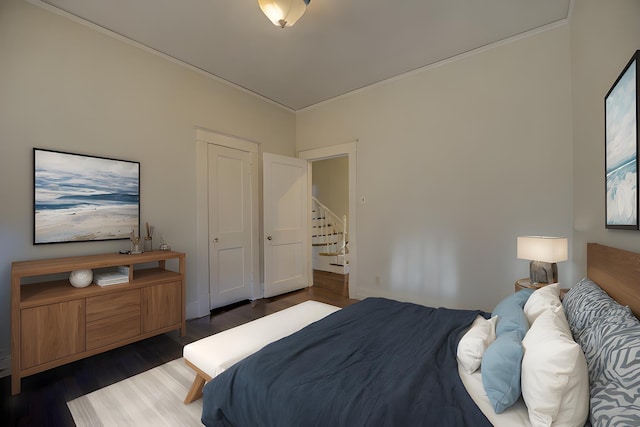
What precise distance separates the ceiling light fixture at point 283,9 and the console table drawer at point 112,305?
8.42 ft

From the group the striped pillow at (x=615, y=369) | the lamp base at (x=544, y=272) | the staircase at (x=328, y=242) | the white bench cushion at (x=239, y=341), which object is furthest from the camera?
the staircase at (x=328, y=242)

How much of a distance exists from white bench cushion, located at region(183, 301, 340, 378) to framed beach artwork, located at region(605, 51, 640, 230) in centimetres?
188

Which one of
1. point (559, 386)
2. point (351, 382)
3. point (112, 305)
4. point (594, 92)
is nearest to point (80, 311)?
point (112, 305)

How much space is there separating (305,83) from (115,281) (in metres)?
3.17

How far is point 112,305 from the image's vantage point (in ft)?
7.28

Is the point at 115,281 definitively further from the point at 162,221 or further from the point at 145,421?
the point at 145,421

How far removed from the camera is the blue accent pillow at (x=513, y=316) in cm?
123

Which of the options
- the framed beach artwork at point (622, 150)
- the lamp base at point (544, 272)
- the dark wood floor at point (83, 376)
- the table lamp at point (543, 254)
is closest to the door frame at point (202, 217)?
the dark wood floor at point (83, 376)

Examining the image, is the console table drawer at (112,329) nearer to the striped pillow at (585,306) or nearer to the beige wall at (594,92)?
the striped pillow at (585,306)

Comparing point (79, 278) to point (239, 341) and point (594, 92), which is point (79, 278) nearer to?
point (239, 341)

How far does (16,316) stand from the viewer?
179 centimetres

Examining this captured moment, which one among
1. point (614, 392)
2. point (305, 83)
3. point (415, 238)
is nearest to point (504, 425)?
point (614, 392)

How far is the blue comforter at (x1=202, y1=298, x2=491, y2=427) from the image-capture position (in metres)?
0.98

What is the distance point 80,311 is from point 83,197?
40.5 inches
